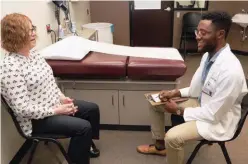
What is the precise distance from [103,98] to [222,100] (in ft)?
3.69

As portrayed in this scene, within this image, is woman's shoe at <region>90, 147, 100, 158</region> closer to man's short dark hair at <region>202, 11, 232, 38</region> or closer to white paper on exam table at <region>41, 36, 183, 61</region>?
white paper on exam table at <region>41, 36, 183, 61</region>

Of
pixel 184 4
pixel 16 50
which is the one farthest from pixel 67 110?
pixel 184 4

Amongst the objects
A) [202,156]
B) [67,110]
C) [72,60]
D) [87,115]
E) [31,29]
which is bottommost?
[202,156]

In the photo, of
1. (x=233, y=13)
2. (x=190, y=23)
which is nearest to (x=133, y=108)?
(x=190, y=23)

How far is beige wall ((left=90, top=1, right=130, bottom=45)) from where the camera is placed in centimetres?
517

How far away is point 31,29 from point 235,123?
141 centimetres

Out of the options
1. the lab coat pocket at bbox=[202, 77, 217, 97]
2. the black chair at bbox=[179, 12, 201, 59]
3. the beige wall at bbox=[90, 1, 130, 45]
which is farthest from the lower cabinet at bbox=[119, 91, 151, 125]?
the beige wall at bbox=[90, 1, 130, 45]

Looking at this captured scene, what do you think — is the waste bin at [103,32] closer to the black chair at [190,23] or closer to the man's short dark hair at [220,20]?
the black chair at [190,23]

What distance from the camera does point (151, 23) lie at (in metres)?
5.37

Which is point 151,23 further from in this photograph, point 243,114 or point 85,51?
point 243,114

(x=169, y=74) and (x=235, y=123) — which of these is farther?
(x=169, y=74)

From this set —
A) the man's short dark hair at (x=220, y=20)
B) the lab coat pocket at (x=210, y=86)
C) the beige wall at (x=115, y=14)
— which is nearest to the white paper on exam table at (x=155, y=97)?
the lab coat pocket at (x=210, y=86)

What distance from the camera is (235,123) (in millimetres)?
1620

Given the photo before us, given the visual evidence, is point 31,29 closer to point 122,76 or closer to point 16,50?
point 16,50
